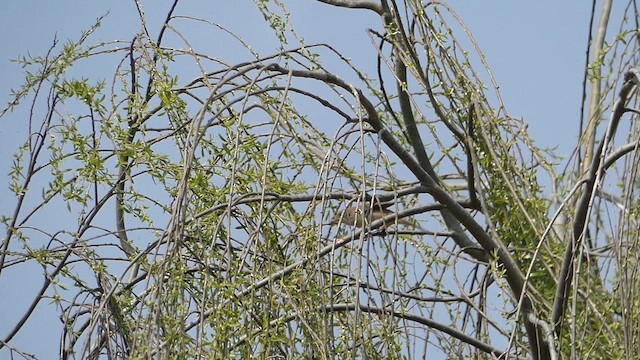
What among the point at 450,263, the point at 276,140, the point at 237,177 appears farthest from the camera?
the point at 450,263

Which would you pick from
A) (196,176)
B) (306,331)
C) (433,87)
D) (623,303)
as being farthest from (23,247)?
(623,303)

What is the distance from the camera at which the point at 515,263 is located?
290cm

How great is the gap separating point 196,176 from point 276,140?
32cm

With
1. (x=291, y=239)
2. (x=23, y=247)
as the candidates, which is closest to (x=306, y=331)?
(x=291, y=239)

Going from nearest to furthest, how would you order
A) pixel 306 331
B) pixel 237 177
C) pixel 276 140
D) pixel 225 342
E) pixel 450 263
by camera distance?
pixel 225 342, pixel 306 331, pixel 237 177, pixel 276 140, pixel 450 263

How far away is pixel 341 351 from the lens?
2328mm

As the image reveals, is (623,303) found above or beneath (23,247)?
beneath

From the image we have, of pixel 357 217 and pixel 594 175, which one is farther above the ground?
pixel 594 175

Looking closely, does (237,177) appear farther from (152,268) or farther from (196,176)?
(152,268)

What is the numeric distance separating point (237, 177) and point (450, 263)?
828mm

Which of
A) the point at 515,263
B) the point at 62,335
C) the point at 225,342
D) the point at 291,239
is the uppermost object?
the point at 515,263

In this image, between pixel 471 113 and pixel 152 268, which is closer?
pixel 152 268

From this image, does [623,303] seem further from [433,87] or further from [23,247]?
[23,247]

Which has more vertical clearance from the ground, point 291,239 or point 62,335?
point 291,239
